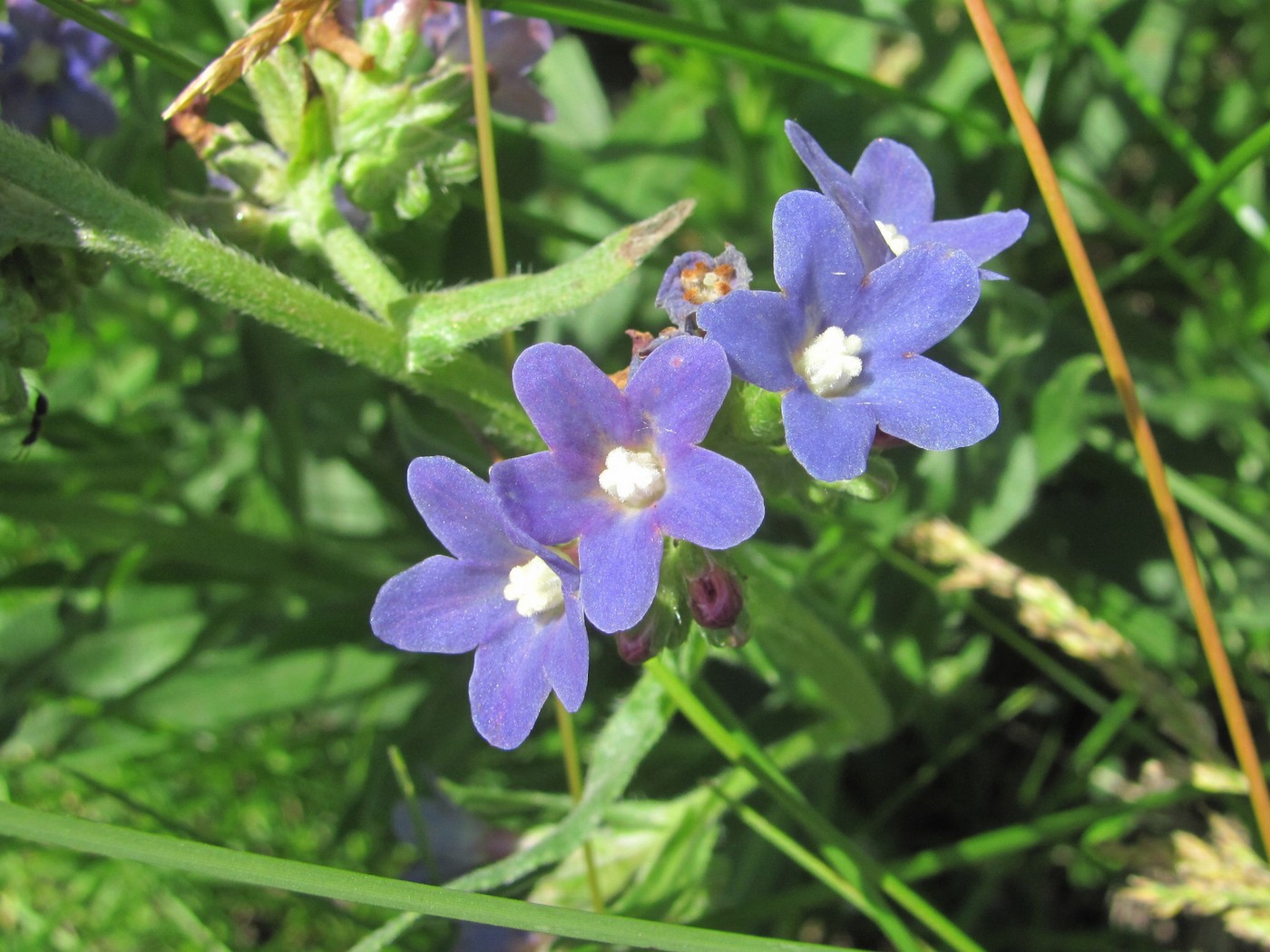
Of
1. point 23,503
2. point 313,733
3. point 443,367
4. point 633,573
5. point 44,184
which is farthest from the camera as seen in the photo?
point 313,733

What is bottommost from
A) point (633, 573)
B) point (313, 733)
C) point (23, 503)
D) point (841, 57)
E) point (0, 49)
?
point (313, 733)

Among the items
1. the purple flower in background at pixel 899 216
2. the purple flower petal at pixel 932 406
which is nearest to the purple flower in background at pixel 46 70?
the purple flower in background at pixel 899 216

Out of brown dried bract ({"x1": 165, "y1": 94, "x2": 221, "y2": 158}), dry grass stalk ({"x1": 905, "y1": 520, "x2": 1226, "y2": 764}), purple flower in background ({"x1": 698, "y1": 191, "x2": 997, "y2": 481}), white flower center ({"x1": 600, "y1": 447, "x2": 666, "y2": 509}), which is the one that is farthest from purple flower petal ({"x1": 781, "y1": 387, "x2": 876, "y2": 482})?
brown dried bract ({"x1": 165, "y1": 94, "x2": 221, "y2": 158})

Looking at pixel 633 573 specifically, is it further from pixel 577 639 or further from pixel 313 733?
pixel 313 733

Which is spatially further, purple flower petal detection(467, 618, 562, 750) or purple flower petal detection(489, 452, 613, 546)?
purple flower petal detection(467, 618, 562, 750)

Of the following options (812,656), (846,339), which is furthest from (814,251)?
(812,656)

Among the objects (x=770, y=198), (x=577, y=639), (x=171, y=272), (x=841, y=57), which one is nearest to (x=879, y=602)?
(x=770, y=198)

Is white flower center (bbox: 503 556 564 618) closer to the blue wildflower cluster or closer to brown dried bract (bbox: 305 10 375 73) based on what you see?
the blue wildflower cluster

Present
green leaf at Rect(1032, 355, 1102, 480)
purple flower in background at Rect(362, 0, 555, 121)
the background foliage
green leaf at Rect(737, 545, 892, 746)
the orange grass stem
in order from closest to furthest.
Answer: the orange grass stem
green leaf at Rect(737, 545, 892, 746)
purple flower in background at Rect(362, 0, 555, 121)
green leaf at Rect(1032, 355, 1102, 480)
the background foliage

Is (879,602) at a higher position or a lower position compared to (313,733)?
higher
